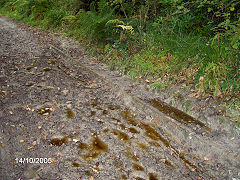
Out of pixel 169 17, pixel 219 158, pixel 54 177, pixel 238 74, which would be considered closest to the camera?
pixel 54 177

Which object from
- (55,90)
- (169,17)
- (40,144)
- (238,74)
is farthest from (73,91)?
(238,74)

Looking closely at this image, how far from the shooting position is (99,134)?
3.14m

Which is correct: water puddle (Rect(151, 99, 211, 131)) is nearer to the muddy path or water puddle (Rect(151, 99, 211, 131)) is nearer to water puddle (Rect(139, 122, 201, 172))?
the muddy path

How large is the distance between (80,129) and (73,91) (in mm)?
1325

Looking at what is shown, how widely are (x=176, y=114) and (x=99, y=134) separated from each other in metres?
1.55

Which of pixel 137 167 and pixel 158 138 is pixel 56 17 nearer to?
pixel 158 138

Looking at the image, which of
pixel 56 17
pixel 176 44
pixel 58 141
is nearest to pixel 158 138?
pixel 58 141

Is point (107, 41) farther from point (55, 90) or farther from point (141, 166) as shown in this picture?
point (141, 166)

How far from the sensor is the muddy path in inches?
101

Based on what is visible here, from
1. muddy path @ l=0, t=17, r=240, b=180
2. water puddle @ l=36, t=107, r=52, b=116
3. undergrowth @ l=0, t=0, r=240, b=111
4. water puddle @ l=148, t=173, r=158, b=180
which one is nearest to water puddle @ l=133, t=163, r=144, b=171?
muddy path @ l=0, t=17, r=240, b=180

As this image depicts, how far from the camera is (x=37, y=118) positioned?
336cm

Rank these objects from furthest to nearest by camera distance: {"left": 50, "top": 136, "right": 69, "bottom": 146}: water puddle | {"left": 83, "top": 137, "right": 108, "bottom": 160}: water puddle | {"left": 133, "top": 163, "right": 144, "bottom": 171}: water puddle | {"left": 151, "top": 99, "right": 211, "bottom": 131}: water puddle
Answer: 1. {"left": 151, "top": 99, "right": 211, "bottom": 131}: water puddle
2. {"left": 50, "top": 136, "right": 69, "bottom": 146}: water puddle
3. {"left": 83, "top": 137, "right": 108, "bottom": 160}: water puddle
4. {"left": 133, "top": 163, "right": 144, "bottom": 171}: water puddle

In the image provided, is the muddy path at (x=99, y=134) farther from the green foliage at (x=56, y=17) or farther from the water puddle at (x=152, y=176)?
the green foliage at (x=56, y=17)

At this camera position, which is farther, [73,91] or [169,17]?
[169,17]
